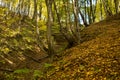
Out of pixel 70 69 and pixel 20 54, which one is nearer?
pixel 70 69

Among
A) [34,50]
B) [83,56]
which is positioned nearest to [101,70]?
[83,56]

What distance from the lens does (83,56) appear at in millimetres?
11734

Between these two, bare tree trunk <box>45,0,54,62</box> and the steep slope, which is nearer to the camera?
the steep slope

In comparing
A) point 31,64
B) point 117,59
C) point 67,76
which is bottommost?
point 31,64

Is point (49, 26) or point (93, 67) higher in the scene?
point (49, 26)

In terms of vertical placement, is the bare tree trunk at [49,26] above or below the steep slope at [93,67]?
above

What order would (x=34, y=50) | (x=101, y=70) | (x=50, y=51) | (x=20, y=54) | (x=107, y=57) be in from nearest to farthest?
(x=101, y=70)
(x=107, y=57)
(x=50, y=51)
(x=20, y=54)
(x=34, y=50)

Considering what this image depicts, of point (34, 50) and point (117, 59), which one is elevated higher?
point (117, 59)

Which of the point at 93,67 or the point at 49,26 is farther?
the point at 49,26

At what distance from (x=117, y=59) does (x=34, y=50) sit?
48.9ft

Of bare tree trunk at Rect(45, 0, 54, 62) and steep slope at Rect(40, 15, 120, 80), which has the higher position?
bare tree trunk at Rect(45, 0, 54, 62)

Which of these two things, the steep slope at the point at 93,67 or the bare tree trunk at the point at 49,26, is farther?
the bare tree trunk at the point at 49,26

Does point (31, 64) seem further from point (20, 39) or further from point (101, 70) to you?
point (101, 70)

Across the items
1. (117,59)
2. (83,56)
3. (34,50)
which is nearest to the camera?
(117,59)
